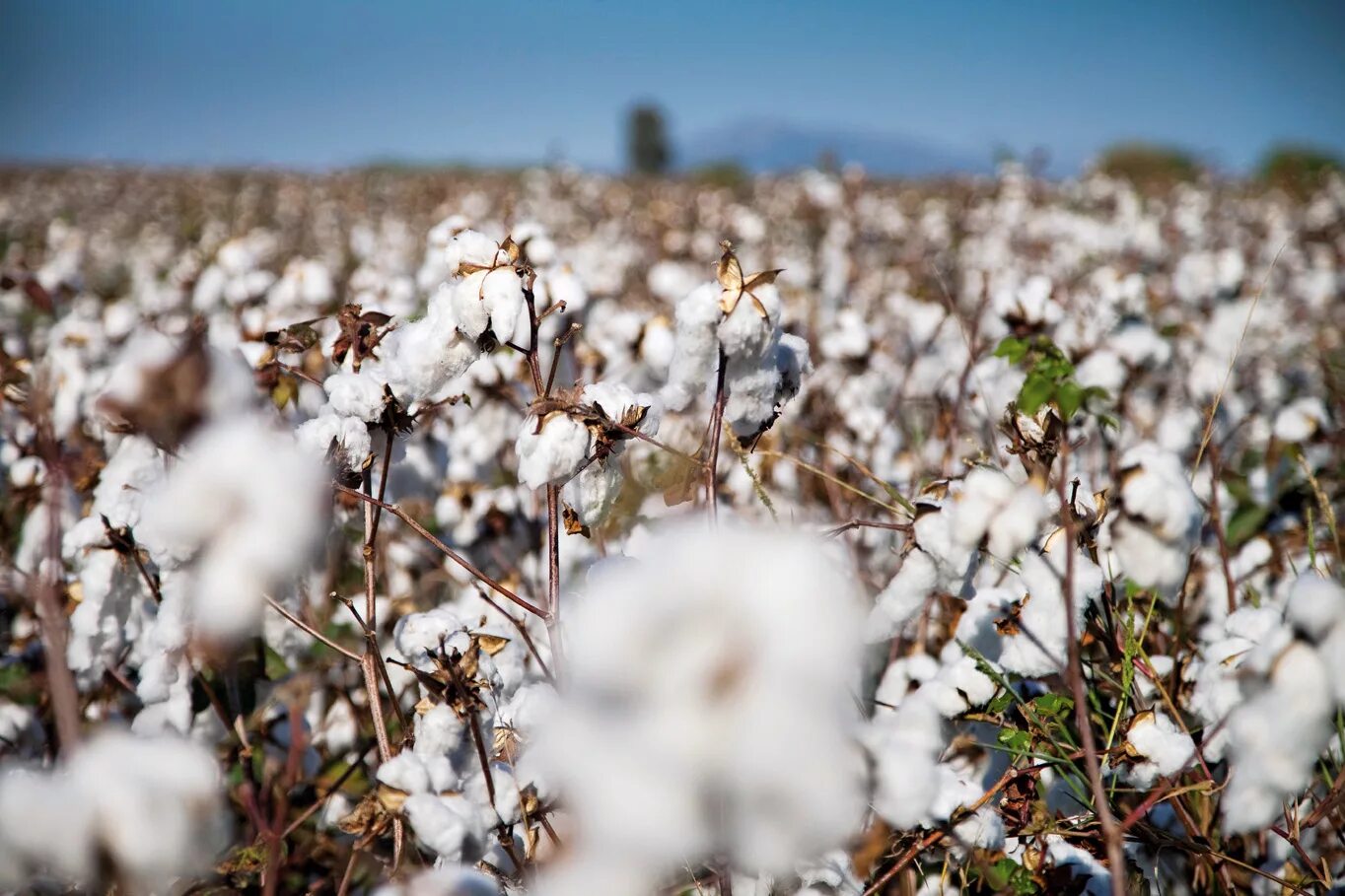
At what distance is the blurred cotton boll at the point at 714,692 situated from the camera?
661 millimetres

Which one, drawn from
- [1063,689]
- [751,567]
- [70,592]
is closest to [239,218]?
[70,592]

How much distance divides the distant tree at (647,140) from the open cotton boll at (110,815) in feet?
123

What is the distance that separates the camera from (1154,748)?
147 cm

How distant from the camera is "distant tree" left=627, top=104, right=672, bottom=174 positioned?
123ft

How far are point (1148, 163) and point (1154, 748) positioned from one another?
19.5 m

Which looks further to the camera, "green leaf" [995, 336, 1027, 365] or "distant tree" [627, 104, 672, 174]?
"distant tree" [627, 104, 672, 174]

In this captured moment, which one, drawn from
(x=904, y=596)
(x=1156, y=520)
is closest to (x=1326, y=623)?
(x=1156, y=520)

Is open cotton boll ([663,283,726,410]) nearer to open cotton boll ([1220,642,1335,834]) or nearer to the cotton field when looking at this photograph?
the cotton field

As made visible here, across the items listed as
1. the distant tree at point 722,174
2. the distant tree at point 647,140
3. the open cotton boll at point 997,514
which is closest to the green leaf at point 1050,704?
the open cotton boll at point 997,514

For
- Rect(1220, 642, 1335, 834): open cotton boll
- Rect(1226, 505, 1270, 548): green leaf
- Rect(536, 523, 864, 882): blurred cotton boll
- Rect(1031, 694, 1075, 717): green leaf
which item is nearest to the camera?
Rect(536, 523, 864, 882): blurred cotton boll

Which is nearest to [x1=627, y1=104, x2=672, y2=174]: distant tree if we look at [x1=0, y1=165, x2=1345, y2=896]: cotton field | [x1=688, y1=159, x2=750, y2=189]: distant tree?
[x1=688, y1=159, x2=750, y2=189]: distant tree

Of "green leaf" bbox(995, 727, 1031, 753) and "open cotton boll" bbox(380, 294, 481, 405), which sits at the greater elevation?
"open cotton boll" bbox(380, 294, 481, 405)

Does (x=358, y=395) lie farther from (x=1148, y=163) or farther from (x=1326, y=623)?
(x=1148, y=163)

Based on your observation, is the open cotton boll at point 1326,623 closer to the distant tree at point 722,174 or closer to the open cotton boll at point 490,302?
the open cotton boll at point 490,302
